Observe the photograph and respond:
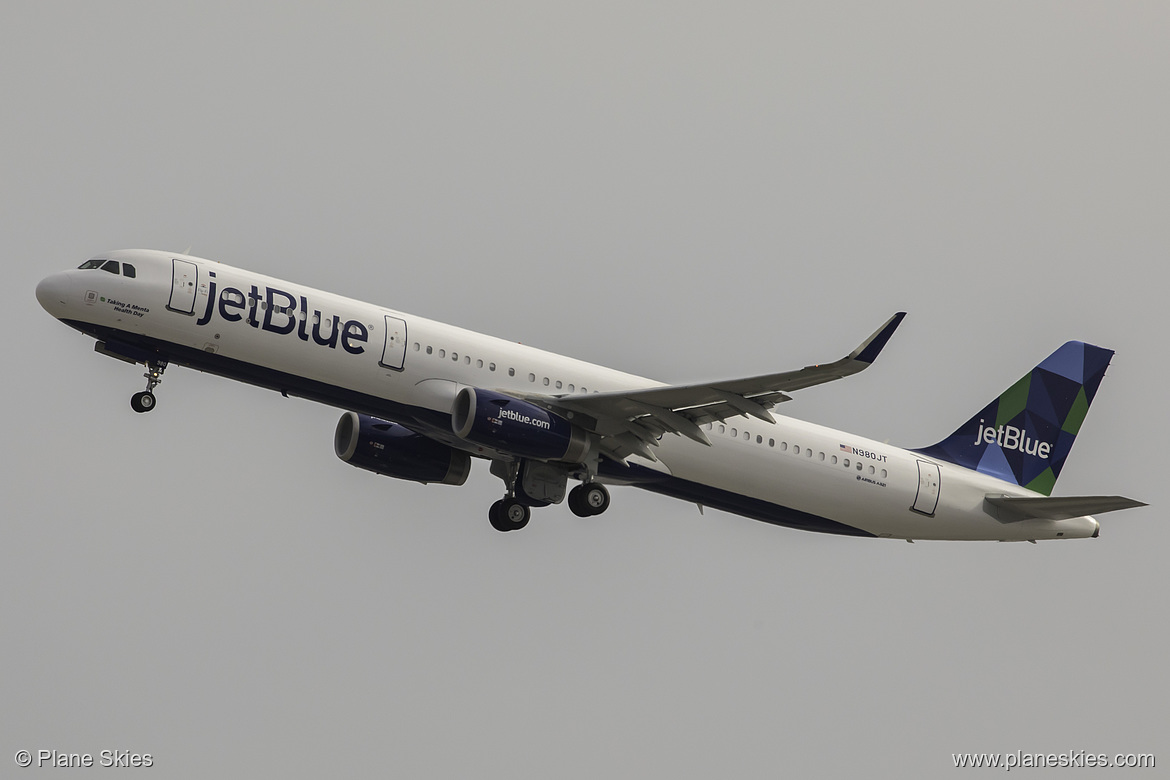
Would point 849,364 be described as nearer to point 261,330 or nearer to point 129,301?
Result: point 261,330

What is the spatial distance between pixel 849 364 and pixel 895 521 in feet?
40.4

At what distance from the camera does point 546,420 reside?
34844mm

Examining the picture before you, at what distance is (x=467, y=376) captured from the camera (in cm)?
3547

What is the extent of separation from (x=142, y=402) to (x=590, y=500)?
11673mm

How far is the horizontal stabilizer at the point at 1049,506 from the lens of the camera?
35.7m

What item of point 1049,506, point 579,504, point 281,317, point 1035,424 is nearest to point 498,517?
point 579,504

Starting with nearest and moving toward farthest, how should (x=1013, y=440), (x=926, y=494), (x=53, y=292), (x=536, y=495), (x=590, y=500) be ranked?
(x=53, y=292)
(x=590, y=500)
(x=536, y=495)
(x=926, y=494)
(x=1013, y=440)

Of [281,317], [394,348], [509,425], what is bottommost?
[509,425]

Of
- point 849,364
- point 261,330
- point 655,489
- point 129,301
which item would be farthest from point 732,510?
point 129,301

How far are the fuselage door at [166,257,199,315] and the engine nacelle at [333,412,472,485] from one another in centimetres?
715

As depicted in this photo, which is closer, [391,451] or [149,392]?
[149,392]

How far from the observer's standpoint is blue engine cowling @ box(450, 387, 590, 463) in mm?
33906

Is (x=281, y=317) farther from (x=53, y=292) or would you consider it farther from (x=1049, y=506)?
(x=1049, y=506)

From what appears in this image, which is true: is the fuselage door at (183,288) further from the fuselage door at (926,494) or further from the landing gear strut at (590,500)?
the fuselage door at (926,494)
